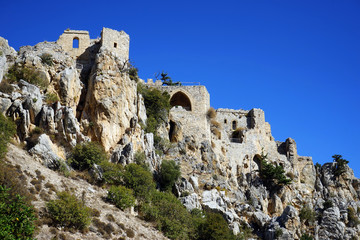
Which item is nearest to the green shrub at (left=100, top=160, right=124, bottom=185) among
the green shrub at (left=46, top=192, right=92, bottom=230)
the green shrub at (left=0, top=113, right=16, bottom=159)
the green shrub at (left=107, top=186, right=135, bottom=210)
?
the green shrub at (left=107, top=186, right=135, bottom=210)

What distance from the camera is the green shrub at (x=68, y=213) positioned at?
23.8m

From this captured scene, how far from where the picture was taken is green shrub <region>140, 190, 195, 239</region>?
30.3 metres

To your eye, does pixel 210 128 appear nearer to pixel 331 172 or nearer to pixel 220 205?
pixel 220 205

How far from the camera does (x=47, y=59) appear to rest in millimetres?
36094

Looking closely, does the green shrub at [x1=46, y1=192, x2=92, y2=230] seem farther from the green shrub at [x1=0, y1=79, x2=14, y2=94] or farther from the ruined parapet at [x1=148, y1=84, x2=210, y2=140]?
the ruined parapet at [x1=148, y1=84, x2=210, y2=140]

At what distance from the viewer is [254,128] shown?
51781 mm

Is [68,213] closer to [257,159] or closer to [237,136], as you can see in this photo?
[257,159]

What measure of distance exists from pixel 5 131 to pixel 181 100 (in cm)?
2321

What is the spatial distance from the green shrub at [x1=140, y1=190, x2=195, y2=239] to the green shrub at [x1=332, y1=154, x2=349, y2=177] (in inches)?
1027

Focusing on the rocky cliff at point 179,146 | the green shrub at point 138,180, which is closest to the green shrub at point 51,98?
the rocky cliff at point 179,146

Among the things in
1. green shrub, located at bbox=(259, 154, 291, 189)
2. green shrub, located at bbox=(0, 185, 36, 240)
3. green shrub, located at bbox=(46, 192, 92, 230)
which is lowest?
green shrub, located at bbox=(0, 185, 36, 240)

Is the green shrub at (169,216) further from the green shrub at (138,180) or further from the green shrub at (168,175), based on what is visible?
the green shrub at (168,175)

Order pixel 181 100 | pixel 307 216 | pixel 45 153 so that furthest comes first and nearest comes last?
pixel 181 100 → pixel 307 216 → pixel 45 153

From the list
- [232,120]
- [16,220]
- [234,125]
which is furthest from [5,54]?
[234,125]
